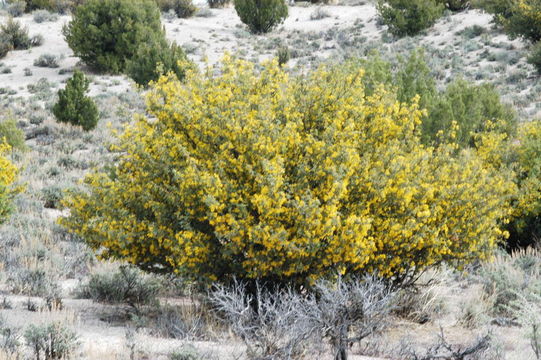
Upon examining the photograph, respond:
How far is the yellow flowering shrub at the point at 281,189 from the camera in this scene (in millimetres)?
5199

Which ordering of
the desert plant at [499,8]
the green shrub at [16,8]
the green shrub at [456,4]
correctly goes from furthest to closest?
the green shrub at [16,8], the green shrub at [456,4], the desert plant at [499,8]

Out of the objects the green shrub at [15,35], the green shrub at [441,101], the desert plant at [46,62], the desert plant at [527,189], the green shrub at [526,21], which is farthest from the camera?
the green shrub at [15,35]

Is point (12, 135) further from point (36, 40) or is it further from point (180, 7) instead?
point (180, 7)

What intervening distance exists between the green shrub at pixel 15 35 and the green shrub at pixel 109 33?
3.79 metres

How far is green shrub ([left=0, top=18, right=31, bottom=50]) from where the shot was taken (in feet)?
95.1

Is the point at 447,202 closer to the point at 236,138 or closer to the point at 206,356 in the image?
the point at 236,138

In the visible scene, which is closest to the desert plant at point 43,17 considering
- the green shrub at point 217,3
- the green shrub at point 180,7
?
the green shrub at point 180,7

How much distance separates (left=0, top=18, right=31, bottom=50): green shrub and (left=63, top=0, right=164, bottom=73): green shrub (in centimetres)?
379

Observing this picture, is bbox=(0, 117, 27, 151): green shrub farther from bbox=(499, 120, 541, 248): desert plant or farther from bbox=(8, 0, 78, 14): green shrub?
bbox=(8, 0, 78, 14): green shrub

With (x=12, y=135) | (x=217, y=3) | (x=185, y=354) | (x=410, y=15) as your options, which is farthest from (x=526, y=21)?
(x=185, y=354)

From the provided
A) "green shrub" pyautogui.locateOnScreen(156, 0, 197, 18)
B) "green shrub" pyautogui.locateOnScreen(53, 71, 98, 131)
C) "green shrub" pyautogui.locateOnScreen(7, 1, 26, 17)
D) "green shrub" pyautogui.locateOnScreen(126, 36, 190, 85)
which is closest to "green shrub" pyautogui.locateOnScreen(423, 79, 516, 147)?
"green shrub" pyautogui.locateOnScreen(53, 71, 98, 131)

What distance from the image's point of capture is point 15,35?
29.4 m

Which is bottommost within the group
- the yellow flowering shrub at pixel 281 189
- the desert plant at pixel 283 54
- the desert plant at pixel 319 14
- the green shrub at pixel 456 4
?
the desert plant at pixel 283 54

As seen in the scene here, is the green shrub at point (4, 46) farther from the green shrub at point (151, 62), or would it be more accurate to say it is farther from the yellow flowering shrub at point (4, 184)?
the yellow flowering shrub at point (4, 184)
